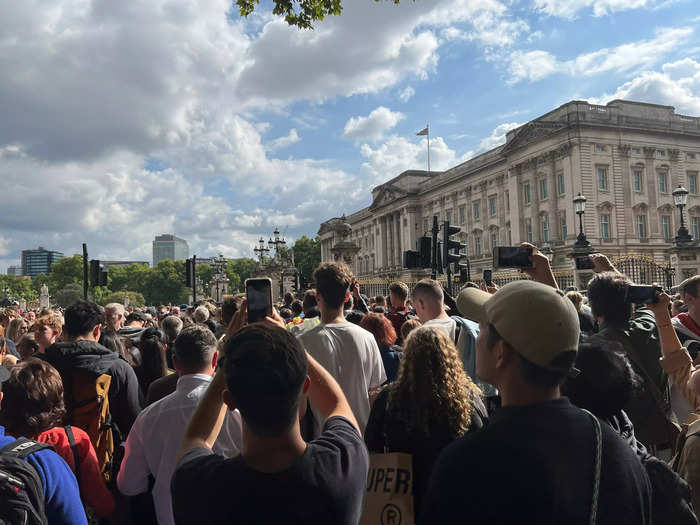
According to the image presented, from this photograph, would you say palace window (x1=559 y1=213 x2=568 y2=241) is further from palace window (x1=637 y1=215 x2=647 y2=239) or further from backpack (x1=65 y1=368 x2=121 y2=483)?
backpack (x1=65 y1=368 x2=121 y2=483)

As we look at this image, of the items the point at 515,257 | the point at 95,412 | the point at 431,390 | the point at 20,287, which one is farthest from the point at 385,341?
the point at 20,287

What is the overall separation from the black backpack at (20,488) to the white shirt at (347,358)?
81.2 inches

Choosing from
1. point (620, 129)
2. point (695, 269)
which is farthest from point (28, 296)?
point (695, 269)

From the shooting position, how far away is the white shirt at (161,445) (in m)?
3.19

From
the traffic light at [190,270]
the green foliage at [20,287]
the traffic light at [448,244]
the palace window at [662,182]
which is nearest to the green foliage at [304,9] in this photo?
the traffic light at [448,244]

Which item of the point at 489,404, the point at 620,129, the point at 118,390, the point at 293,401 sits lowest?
the point at 489,404

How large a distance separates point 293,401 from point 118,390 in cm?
331

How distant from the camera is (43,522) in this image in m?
2.28

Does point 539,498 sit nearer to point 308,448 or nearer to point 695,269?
point 308,448

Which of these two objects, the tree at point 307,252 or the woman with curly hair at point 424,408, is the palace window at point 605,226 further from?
the tree at point 307,252

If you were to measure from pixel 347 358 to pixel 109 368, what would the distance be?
2146mm

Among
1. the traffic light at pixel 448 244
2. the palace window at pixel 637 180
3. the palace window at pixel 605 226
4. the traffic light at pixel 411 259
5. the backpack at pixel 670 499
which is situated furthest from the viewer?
the palace window at pixel 637 180

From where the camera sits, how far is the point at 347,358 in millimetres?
4125

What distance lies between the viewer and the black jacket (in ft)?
14.6
